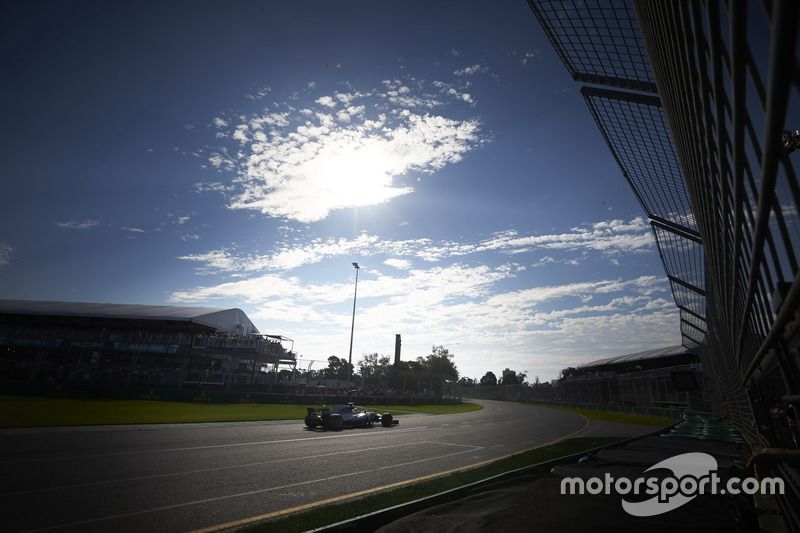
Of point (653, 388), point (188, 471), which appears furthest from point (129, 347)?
point (653, 388)

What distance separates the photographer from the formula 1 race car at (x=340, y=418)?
53.5 ft

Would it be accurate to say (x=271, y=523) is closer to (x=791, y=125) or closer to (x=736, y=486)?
(x=791, y=125)

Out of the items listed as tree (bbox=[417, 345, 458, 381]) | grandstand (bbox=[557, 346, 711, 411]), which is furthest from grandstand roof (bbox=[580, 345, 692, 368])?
tree (bbox=[417, 345, 458, 381])

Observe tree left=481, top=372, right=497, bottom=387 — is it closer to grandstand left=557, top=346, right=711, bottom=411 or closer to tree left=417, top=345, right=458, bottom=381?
tree left=417, top=345, right=458, bottom=381

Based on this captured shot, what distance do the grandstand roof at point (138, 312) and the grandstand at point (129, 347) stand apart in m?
0.11

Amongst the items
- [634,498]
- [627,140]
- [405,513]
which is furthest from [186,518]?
[627,140]

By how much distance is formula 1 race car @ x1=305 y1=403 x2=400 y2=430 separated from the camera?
1631 centimetres

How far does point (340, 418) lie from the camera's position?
16812 mm

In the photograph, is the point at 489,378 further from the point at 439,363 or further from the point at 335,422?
the point at 335,422

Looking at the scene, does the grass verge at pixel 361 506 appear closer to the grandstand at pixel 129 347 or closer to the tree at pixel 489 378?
the grandstand at pixel 129 347

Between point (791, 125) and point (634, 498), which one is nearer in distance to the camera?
point (791, 125)

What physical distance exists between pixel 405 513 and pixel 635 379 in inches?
1273

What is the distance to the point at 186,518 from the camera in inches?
202

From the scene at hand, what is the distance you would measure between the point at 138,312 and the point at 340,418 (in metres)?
48.0
